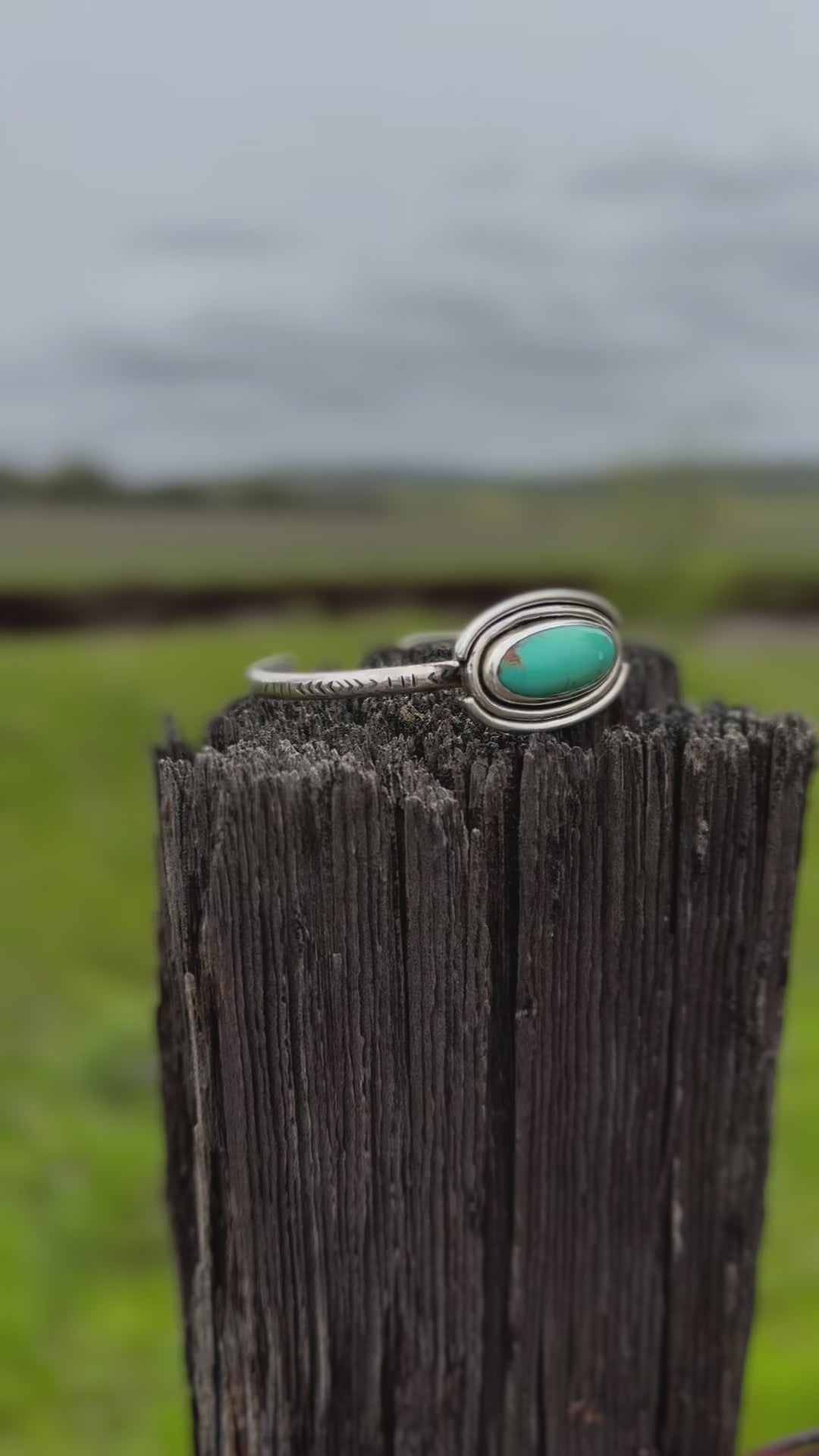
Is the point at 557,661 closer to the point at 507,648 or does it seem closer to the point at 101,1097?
the point at 507,648

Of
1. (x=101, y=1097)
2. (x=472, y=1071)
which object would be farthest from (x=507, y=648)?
(x=101, y=1097)

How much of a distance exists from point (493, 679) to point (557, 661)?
0.12 m

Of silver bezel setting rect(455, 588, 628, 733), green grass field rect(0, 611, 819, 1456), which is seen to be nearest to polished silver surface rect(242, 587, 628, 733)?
silver bezel setting rect(455, 588, 628, 733)

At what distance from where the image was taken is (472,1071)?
139cm

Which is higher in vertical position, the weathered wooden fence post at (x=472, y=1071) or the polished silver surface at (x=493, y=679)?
the polished silver surface at (x=493, y=679)

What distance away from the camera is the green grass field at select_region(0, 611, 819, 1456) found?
3.71m

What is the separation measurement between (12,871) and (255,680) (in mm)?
7625

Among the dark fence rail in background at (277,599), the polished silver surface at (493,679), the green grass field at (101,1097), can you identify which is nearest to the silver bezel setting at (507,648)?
the polished silver surface at (493,679)

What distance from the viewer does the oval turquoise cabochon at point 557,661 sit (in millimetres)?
1646

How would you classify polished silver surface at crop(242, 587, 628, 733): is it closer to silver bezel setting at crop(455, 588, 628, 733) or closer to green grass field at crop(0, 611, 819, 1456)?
silver bezel setting at crop(455, 588, 628, 733)

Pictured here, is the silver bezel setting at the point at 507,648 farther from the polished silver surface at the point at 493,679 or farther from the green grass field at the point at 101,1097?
the green grass field at the point at 101,1097

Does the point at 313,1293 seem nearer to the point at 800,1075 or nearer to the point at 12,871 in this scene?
the point at 800,1075

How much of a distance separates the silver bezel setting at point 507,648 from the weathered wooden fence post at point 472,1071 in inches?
3.1

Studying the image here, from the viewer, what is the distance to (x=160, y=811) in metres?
1.32
